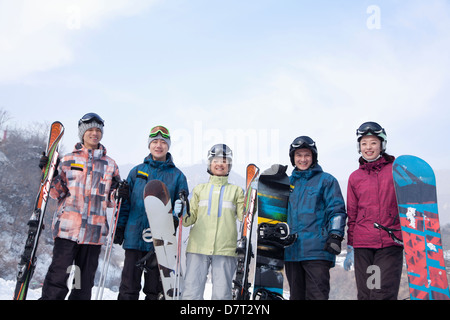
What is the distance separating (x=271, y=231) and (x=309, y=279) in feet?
2.08

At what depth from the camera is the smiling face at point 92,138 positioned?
4.15 m

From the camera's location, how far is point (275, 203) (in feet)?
13.3

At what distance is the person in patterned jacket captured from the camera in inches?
144

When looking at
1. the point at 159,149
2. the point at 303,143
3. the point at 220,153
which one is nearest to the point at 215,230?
the point at 220,153

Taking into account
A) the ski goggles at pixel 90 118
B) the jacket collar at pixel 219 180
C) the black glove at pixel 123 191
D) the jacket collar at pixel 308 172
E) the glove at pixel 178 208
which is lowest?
the glove at pixel 178 208

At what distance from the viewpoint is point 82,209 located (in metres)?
3.81

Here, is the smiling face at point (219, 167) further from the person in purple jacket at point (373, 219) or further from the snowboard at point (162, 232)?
the person in purple jacket at point (373, 219)

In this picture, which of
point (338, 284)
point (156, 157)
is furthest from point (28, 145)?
Answer: point (156, 157)

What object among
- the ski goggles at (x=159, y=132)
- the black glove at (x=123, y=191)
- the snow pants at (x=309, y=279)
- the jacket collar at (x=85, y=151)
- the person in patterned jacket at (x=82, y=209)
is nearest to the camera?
the snow pants at (x=309, y=279)

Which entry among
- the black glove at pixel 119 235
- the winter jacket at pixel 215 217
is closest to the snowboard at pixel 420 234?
the winter jacket at pixel 215 217

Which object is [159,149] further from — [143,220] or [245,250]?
[245,250]

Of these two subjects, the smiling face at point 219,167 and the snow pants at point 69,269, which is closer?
the snow pants at point 69,269

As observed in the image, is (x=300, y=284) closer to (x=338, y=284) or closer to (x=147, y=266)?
(x=147, y=266)
